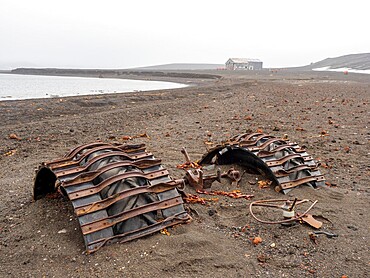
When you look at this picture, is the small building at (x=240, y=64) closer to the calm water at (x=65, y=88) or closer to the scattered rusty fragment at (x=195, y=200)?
the calm water at (x=65, y=88)

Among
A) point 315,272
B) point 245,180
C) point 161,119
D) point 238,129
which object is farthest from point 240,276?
point 161,119

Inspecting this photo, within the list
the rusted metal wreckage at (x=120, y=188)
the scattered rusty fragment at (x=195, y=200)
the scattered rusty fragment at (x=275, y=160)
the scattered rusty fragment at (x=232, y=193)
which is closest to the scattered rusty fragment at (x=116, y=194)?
the rusted metal wreckage at (x=120, y=188)

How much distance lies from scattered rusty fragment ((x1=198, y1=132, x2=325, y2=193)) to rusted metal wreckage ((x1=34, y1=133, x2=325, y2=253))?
19 mm

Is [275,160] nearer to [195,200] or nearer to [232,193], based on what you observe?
[232,193]

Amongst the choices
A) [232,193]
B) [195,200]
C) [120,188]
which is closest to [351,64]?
[232,193]

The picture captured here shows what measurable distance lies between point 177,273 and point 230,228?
0.97m

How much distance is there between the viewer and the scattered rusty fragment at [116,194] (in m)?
3.20

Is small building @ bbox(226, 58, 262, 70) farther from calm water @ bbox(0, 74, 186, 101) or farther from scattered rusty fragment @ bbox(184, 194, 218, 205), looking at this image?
scattered rusty fragment @ bbox(184, 194, 218, 205)

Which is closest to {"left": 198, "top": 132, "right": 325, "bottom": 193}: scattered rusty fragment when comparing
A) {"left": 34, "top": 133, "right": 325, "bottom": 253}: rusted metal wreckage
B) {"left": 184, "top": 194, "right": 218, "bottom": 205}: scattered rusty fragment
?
{"left": 34, "top": 133, "right": 325, "bottom": 253}: rusted metal wreckage

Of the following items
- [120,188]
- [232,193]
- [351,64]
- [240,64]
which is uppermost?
[120,188]

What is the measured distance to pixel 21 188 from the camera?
4980 mm

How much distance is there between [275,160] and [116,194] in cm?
246

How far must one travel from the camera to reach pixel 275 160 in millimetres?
4828

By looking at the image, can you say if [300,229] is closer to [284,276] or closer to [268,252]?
[268,252]
